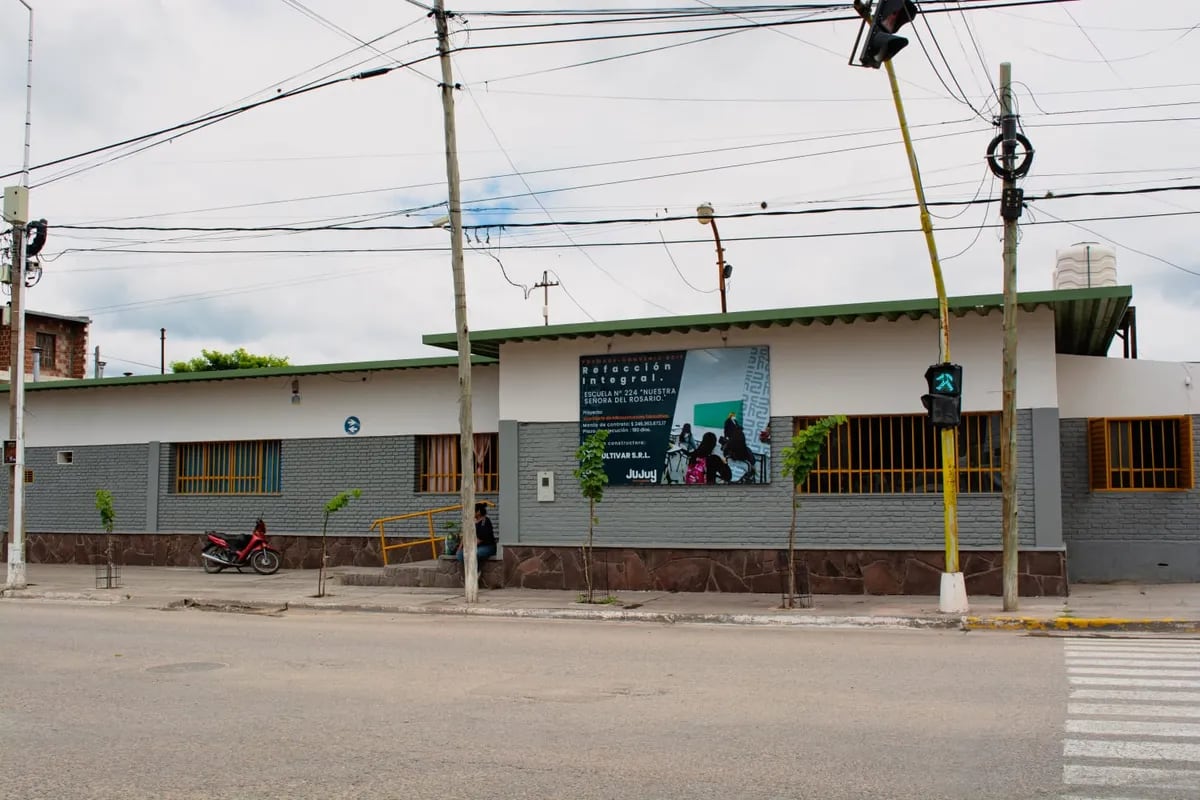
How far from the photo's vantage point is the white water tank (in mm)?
17562

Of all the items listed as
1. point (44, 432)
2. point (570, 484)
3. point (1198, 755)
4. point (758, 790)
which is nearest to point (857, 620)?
point (570, 484)

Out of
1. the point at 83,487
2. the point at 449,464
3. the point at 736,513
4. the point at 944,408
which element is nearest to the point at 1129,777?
the point at 944,408

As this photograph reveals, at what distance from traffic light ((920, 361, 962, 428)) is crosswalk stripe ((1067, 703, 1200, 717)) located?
6.86 m

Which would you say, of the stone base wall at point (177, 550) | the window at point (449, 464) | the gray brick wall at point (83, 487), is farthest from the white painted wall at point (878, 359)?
the gray brick wall at point (83, 487)

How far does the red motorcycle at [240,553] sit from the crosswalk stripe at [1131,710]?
59.6 ft

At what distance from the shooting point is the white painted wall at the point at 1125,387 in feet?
59.5

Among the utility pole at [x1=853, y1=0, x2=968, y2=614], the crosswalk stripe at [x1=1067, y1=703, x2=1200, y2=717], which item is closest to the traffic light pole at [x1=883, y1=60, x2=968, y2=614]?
the utility pole at [x1=853, y1=0, x2=968, y2=614]

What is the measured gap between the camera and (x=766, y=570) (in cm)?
1798

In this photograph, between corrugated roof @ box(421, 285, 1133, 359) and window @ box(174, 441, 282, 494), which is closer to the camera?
corrugated roof @ box(421, 285, 1133, 359)

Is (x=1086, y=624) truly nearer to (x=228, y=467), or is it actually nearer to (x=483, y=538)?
(x=483, y=538)

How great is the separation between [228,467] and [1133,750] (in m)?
21.5

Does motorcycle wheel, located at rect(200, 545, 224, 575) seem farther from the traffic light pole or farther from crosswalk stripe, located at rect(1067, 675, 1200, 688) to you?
crosswalk stripe, located at rect(1067, 675, 1200, 688)

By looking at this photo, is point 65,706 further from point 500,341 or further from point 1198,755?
point 500,341

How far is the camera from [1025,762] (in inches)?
265
